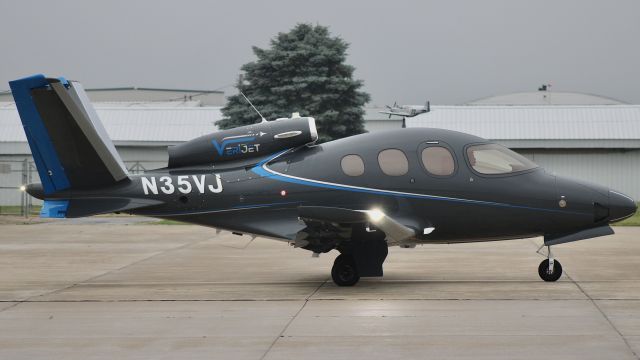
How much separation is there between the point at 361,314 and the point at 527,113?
44.8m

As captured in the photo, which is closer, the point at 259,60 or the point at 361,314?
the point at 361,314

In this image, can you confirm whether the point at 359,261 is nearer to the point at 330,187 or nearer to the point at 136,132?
the point at 330,187

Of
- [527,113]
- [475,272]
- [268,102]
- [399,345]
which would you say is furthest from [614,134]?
[399,345]

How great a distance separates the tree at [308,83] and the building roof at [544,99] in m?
32.1

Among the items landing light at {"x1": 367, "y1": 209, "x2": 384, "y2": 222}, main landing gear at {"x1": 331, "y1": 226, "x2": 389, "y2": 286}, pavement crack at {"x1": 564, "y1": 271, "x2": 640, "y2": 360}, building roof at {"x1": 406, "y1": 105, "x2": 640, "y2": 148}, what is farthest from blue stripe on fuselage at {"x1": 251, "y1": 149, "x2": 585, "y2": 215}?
building roof at {"x1": 406, "y1": 105, "x2": 640, "y2": 148}

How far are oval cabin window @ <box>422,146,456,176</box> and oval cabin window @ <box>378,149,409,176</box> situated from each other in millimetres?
360

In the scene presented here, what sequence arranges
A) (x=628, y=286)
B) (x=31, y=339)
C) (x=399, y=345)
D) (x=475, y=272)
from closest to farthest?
(x=399, y=345), (x=31, y=339), (x=628, y=286), (x=475, y=272)

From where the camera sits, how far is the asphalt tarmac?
35.7ft

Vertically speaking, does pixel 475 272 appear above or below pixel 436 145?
below

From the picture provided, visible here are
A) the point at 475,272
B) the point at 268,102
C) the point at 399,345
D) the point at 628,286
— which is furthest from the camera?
the point at 268,102

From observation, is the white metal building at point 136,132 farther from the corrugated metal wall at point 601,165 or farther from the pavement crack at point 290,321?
the pavement crack at point 290,321

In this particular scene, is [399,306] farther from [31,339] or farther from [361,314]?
[31,339]

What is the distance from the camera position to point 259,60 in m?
47.9

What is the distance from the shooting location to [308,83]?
1816 inches
